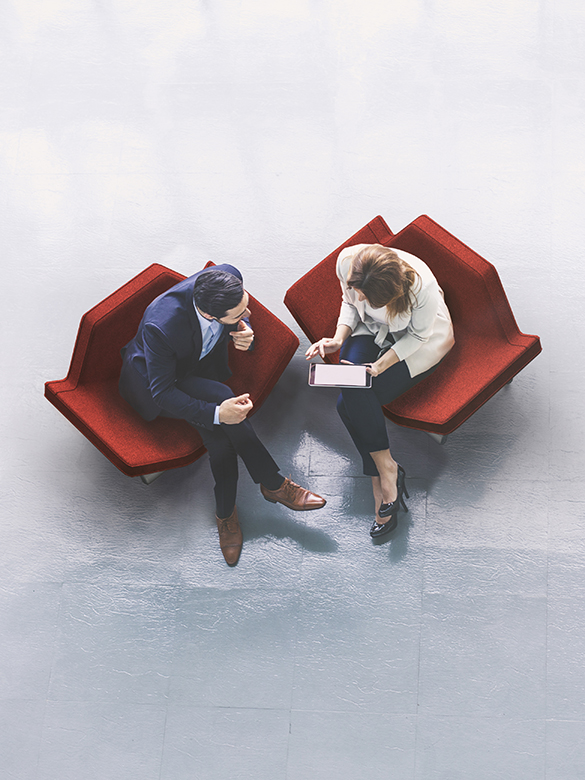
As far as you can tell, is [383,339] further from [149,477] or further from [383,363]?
[149,477]

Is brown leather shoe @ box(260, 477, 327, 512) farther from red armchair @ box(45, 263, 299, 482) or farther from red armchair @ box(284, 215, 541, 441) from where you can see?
red armchair @ box(284, 215, 541, 441)

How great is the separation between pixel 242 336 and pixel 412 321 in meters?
0.83

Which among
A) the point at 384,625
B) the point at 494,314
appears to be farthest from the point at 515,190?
the point at 384,625

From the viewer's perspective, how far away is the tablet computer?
3.46 meters

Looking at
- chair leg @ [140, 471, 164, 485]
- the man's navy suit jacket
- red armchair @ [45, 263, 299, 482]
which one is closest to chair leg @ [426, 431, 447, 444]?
red armchair @ [45, 263, 299, 482]

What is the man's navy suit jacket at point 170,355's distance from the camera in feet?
10.9

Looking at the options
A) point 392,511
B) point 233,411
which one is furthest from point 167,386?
point 392,511

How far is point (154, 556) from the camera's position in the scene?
3.91 metres

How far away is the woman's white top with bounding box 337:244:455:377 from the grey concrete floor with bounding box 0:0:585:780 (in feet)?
2.10

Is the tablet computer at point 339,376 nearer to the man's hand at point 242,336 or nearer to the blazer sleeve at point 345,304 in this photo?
the blazer sleeve at point 345,304

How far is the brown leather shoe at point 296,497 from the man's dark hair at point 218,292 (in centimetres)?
107

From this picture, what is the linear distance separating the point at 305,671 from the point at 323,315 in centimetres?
185

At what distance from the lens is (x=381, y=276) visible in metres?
3.13

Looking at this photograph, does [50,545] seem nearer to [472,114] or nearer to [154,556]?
[154,556]
